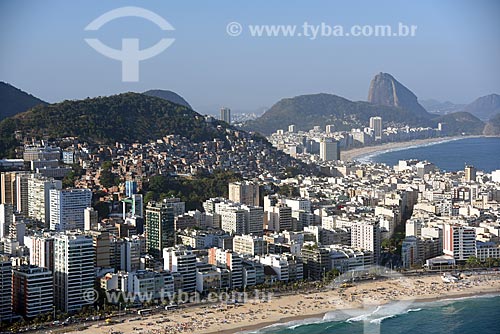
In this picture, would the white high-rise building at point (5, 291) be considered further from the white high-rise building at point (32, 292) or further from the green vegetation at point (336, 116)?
the green vegetation at point (336, 116)

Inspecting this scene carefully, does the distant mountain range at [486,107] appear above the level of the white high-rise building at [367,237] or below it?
above

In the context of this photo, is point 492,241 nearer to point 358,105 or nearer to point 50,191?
point 50,191

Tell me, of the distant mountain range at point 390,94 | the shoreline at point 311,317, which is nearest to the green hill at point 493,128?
the distant mountain range at point 390,94

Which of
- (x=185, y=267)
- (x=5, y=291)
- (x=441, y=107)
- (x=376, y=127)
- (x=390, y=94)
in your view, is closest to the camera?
(x=5, y=291)

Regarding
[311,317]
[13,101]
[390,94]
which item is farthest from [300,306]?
[390,94]

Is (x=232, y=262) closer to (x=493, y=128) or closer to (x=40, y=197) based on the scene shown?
(x=40, y=197)
